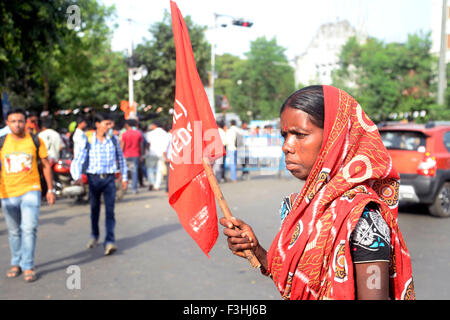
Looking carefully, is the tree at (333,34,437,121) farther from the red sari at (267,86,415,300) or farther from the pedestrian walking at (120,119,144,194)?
the red sari at (267,86,415,300)

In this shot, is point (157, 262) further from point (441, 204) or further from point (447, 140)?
point (447, 140)

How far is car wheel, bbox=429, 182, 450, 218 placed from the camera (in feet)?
29.4

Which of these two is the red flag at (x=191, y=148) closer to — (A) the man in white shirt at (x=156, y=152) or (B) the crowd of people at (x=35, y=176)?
(B) the crowd of people at (x=35, y=176)

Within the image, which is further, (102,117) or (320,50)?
(320,50)

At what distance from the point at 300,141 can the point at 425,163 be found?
7.93 m

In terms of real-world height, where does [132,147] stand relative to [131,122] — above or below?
below

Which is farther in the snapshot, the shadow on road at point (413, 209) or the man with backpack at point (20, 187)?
the shadow on road at point (413, 209)

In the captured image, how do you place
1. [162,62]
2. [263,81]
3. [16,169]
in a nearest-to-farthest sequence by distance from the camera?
[16,169], [162,62], [263,81]

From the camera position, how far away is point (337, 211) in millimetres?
1524

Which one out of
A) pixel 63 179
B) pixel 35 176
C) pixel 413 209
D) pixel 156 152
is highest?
pixel 35 176

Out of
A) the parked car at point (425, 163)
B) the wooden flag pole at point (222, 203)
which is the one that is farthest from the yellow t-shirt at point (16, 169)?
the parked car at point (425, 163)

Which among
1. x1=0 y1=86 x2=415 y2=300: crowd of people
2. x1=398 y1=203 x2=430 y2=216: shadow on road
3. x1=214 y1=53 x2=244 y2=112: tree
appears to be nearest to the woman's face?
x1=0 y1=86 x2=415 y2=300: crowd of people

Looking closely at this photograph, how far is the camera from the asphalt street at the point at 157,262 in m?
4.79

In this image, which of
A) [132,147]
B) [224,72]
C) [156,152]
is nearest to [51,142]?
[132,147]
